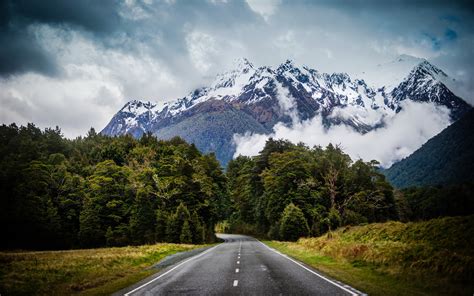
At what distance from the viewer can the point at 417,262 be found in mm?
17047

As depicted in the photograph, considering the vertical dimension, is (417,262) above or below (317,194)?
below

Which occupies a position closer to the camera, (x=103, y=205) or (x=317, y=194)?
(x=317, y=194)

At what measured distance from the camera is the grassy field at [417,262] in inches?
558

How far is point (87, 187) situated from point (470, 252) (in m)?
76.0

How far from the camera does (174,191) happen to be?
67.0 metres

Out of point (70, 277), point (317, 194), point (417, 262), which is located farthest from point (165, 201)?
point (417, 262)

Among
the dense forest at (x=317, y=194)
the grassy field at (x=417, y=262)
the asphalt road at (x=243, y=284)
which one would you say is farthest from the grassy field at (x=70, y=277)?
the dense forest at (x=317, y=194)

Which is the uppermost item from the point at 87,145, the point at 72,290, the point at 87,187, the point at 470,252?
the point at 87,145

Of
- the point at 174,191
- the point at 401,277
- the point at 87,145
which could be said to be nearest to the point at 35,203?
→ the point at 174,191

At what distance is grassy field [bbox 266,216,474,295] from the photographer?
14.2 metres

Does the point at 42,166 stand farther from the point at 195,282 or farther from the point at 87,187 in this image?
the point at 195,282

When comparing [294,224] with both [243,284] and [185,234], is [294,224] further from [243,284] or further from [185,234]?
[243,284]

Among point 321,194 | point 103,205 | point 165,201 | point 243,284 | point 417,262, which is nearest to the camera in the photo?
point 243,284

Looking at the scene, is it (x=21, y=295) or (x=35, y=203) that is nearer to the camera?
(x=21, y=295)
